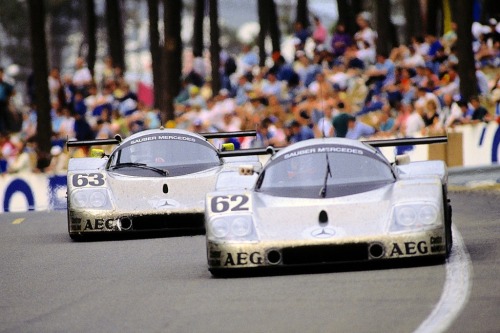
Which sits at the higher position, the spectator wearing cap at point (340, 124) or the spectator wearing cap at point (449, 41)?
the spectator wearing cap at point (449, 41)

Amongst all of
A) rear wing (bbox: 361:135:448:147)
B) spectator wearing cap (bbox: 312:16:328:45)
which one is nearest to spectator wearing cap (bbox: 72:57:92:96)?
spectator wearing cap (bbox: 312:16:328:45)

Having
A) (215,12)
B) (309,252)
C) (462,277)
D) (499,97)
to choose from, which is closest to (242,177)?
(309,252)

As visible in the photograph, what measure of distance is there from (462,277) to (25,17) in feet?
300

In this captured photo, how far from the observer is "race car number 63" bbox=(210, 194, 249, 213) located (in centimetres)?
1137

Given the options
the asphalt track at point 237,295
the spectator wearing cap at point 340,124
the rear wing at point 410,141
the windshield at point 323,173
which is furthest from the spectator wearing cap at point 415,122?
the windshield at point 323,173

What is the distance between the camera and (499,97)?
27109mm

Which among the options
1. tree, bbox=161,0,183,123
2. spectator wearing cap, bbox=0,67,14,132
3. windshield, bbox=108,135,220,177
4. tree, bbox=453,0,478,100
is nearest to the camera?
windshield, bbox=108,135,220,177

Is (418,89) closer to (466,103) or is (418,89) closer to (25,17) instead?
(466,103)

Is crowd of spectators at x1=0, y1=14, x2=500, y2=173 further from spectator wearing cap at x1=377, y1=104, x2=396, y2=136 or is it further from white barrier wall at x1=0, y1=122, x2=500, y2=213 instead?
white barrier wall at x1=0, y1=122, x2=500, y2=213

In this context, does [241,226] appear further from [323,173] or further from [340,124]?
[340,124]

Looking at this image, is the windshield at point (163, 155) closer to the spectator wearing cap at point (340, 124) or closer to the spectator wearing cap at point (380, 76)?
the spectator wearing cap at point (340, 124)

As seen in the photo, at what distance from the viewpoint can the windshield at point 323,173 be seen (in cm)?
1166

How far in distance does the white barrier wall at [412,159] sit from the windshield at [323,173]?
12.4m

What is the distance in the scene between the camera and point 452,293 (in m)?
9.27
